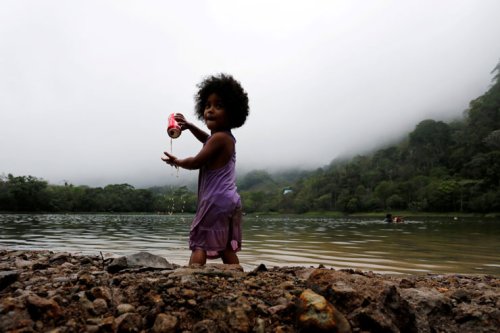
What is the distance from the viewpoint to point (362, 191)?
123625mm

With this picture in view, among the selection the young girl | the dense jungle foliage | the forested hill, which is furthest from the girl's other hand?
the forested hill

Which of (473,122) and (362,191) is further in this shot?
(362,191)

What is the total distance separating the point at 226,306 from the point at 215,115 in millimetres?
2662

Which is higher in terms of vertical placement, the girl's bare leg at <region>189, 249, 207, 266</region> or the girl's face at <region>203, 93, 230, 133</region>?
the girl's face at <region>203, 93, 230, 133</region>

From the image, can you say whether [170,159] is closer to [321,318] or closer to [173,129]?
[173,129]

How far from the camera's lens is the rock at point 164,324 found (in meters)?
2.25

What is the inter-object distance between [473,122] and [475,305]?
12190cm

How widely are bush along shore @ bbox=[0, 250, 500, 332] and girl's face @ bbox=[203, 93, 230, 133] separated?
6.45ft

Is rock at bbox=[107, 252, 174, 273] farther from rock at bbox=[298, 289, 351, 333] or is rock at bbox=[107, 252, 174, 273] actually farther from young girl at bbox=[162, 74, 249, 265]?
rock at bbox=[298, 289, 351, 333]

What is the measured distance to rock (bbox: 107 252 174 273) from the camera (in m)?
3.77

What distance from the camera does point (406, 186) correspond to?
4333 inches

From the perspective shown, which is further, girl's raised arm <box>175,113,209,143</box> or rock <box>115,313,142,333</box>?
girl's raised arm <box>175,113,209,143</box>

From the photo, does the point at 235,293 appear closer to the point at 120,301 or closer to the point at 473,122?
the point at 120,301

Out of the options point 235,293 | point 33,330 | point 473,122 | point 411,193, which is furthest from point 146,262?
point 473,122
